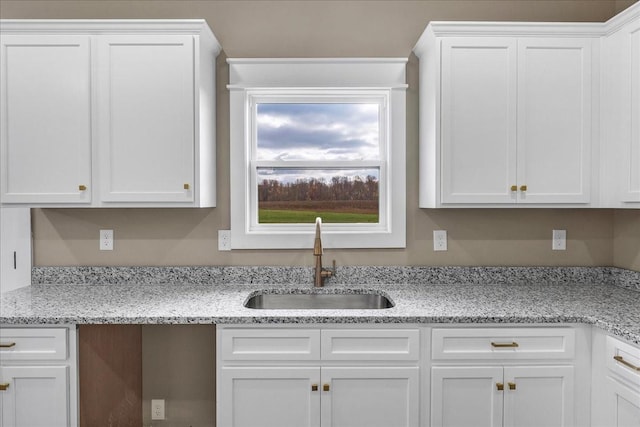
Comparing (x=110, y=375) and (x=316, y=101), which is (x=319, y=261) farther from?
(x=110, y=375)

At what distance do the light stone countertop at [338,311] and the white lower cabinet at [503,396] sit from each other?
0.71 feet

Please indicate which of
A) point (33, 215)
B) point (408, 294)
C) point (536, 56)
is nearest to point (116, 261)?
point (33, 215)

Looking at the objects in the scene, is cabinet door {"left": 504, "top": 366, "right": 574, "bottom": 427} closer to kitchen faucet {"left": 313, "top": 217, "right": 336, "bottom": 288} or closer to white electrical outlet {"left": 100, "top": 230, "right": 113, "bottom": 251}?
kitchen faucet {"left": 313, "top": 217, "right": 336, "bottom": 288}

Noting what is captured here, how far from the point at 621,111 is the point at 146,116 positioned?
7.59ft

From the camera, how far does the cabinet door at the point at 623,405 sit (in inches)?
63.1

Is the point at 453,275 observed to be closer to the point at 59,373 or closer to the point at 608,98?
the point at 608,98

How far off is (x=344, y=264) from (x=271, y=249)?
43 centimetres

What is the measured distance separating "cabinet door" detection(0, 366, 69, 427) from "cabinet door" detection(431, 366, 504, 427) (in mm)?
1566

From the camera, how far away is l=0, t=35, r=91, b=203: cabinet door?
2.15 m

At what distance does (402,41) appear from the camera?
2535mm

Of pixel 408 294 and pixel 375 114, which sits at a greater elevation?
pixel 375 114

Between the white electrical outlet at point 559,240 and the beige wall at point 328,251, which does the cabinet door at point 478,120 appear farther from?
the white electrical outlet at point 559,240

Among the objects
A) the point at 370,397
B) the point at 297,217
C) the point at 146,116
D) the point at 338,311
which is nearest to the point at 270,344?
the point at 338,311

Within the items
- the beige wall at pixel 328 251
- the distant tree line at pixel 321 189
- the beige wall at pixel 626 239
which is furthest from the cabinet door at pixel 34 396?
the beige wall at pixel 626 239
